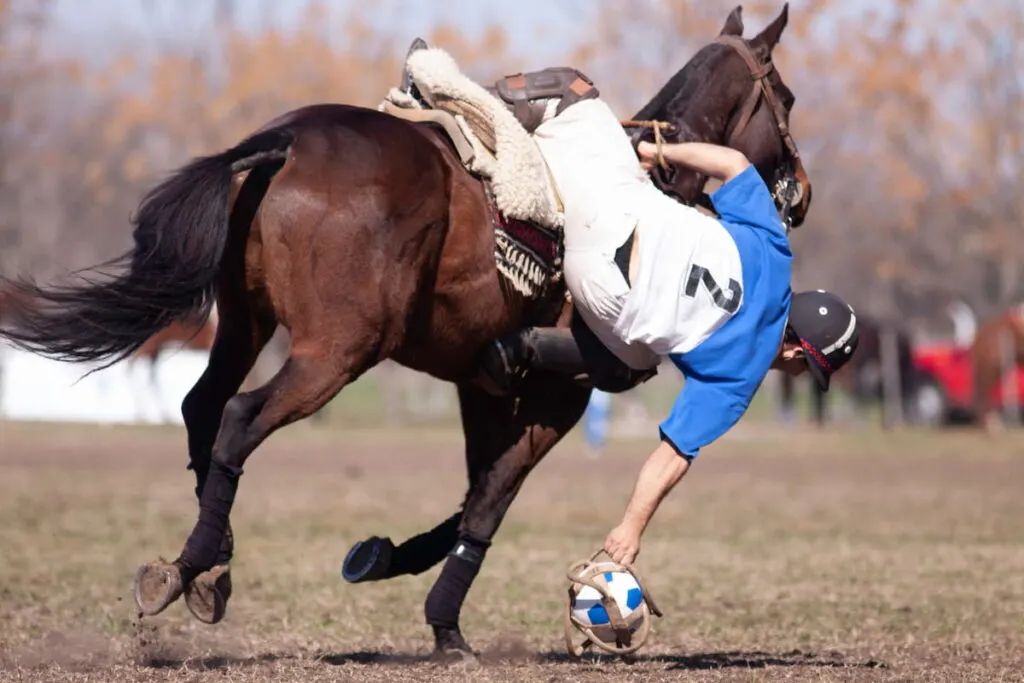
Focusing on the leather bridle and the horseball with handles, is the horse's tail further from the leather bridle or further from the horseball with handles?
the leather bridle

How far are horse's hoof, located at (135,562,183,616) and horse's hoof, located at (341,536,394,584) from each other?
1243 millimetres

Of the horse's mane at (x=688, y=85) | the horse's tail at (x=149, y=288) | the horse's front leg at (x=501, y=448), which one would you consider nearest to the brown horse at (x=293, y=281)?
the horse's tail at (x=149, y=288)

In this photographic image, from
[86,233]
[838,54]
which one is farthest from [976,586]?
[86,233]

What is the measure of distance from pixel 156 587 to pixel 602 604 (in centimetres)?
156

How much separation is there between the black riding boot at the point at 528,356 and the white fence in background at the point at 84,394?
2539cm

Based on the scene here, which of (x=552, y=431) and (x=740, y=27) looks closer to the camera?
(x=552, y=431)

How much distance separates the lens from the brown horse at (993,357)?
29.5 metres

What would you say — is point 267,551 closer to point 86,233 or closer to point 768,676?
point 768,676

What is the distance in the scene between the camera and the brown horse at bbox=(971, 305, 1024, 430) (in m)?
29.5

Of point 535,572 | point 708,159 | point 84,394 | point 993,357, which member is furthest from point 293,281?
point 84,394

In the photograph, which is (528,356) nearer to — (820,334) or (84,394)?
(820,334)

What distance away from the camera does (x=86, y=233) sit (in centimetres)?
4822

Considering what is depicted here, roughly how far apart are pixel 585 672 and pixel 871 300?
4766 cm

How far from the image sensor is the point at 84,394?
31.3 metres
